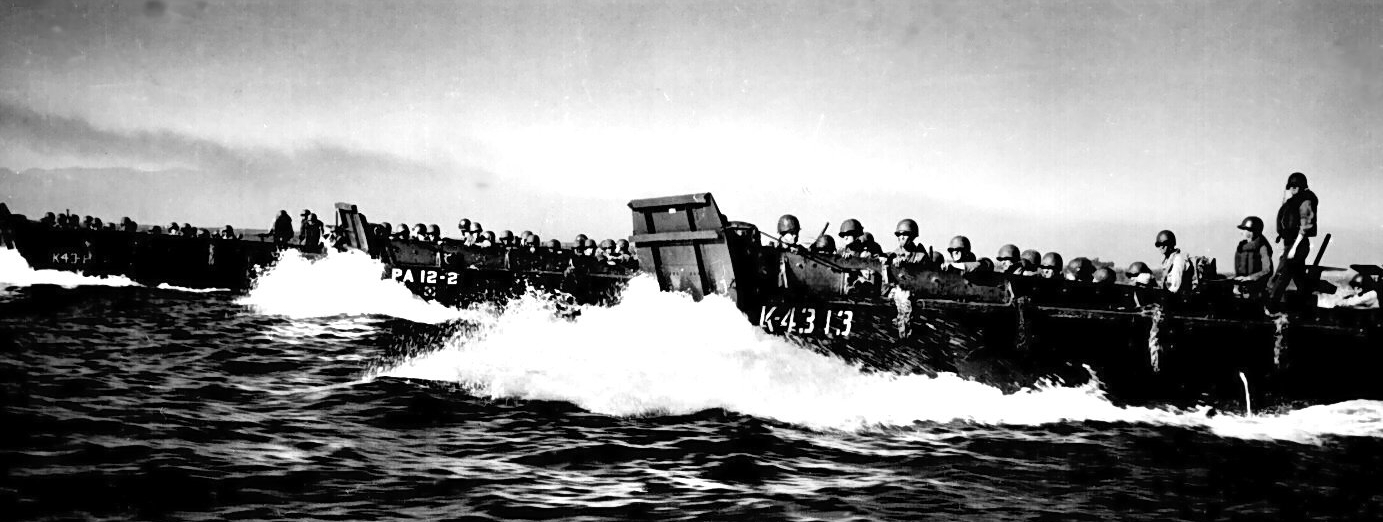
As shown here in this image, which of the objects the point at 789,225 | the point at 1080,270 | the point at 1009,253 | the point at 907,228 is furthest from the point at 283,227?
the point at 1080,270

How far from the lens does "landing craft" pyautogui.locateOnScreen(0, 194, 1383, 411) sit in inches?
429

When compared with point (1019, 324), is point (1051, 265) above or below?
above

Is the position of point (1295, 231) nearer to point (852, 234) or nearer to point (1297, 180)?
point (1297, 180)

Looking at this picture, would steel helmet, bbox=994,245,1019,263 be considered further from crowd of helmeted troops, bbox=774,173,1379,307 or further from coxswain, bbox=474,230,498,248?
coxswain, bbox=474,230,498,248

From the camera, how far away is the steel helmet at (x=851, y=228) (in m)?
14.2

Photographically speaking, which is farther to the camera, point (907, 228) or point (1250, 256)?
point (907, 228)

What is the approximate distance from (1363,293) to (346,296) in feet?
66.6

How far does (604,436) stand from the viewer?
7.41m

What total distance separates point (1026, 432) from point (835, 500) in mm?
4124

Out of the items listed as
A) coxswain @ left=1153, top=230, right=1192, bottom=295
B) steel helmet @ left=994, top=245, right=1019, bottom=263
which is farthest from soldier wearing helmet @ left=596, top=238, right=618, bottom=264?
coxswain @ left=1153, top=230, right=1192, bottom=295

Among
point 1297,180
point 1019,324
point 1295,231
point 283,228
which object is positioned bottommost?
point 1019,324

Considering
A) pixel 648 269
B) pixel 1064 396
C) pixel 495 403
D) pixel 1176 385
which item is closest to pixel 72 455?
pixel 495 403

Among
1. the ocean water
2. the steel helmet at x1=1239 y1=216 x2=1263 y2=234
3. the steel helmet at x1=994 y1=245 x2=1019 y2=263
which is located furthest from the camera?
the steel helmet at x1=994 y1=245 x2=1019 y2=263

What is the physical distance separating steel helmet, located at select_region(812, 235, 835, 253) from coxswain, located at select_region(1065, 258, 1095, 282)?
5.28m
